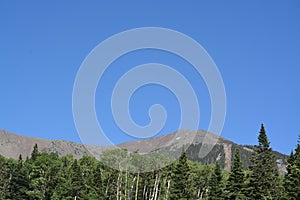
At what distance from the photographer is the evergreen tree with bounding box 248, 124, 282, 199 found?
70562 millimetres

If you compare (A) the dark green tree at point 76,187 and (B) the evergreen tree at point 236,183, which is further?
(A) the dark green tree at point 76,187

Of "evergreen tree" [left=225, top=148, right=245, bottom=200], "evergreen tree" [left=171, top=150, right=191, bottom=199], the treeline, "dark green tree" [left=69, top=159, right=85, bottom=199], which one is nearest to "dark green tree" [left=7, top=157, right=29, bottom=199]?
the treeline

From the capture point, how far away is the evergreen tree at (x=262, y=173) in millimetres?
70562

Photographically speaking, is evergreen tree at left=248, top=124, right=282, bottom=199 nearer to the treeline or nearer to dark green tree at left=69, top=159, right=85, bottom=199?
the treeline

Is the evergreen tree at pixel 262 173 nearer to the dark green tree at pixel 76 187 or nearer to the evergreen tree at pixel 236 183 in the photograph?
the evergreen tree at pixel 236 183

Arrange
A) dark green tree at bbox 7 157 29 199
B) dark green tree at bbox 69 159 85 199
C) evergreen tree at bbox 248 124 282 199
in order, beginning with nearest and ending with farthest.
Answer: evergreen tree at bbox 248 124 282 199
dark green tree at bbox 69 159 85 199
dark green tree at bbox 7 157 29 199

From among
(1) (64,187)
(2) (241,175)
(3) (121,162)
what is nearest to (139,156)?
(3) (121,162)

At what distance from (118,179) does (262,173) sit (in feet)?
116

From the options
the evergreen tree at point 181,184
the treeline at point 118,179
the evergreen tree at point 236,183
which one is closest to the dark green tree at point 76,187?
the treeline at point 118,179

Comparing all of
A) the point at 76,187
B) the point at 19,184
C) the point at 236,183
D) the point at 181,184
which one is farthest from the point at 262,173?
the point at 19,184

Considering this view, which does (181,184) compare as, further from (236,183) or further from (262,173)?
(262,173)

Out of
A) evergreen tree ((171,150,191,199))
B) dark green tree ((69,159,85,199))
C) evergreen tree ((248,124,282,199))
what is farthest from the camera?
dark green tree ((69,159,85,199))

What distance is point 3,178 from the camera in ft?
366

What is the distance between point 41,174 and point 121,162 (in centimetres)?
1660
